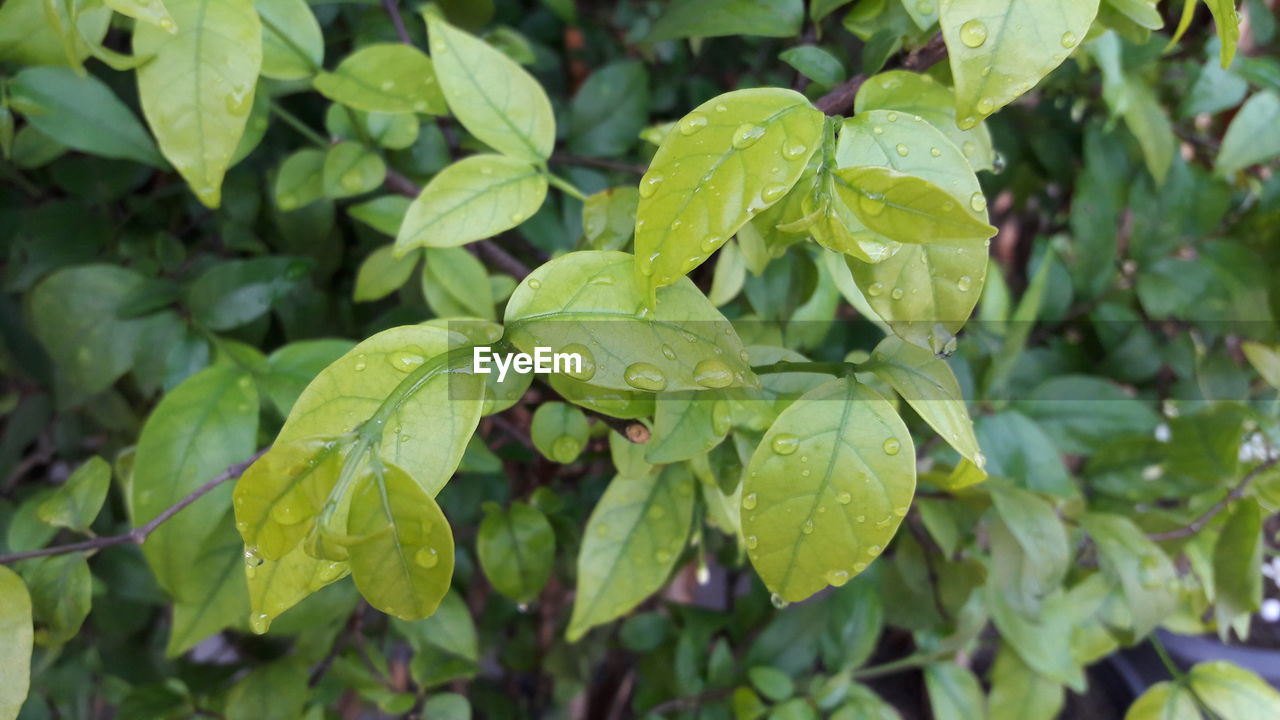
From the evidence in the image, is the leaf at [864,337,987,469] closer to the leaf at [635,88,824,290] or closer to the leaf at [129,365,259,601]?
the leaf at [635,88,824,290]

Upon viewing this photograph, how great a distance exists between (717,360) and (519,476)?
0.37m

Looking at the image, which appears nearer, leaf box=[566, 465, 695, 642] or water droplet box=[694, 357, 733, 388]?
water droplet box=[694, 357, 733, 388]

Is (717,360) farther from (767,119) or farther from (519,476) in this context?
(519,476)

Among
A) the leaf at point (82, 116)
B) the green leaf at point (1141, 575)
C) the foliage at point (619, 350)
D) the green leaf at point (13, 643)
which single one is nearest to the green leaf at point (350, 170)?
the foliage at point (619, 350)

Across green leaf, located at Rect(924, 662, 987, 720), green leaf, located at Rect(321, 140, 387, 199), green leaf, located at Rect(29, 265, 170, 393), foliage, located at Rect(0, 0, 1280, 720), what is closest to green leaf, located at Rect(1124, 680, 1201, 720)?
foliage, located at Rect(0, 0, 1280, 720)

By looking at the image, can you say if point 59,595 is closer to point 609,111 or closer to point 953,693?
point 609,111

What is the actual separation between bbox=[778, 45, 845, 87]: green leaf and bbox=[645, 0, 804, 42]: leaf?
0.04m

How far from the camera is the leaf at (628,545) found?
0.35 metres

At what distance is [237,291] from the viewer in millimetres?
448

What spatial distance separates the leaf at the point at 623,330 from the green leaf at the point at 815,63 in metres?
0.15

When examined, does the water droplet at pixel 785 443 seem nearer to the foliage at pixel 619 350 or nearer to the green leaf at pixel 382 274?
the foliage at pixel 619 350

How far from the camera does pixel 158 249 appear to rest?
0.50 metres

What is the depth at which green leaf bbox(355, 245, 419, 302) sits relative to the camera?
0.43m

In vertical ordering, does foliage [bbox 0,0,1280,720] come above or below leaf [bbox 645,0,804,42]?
below
